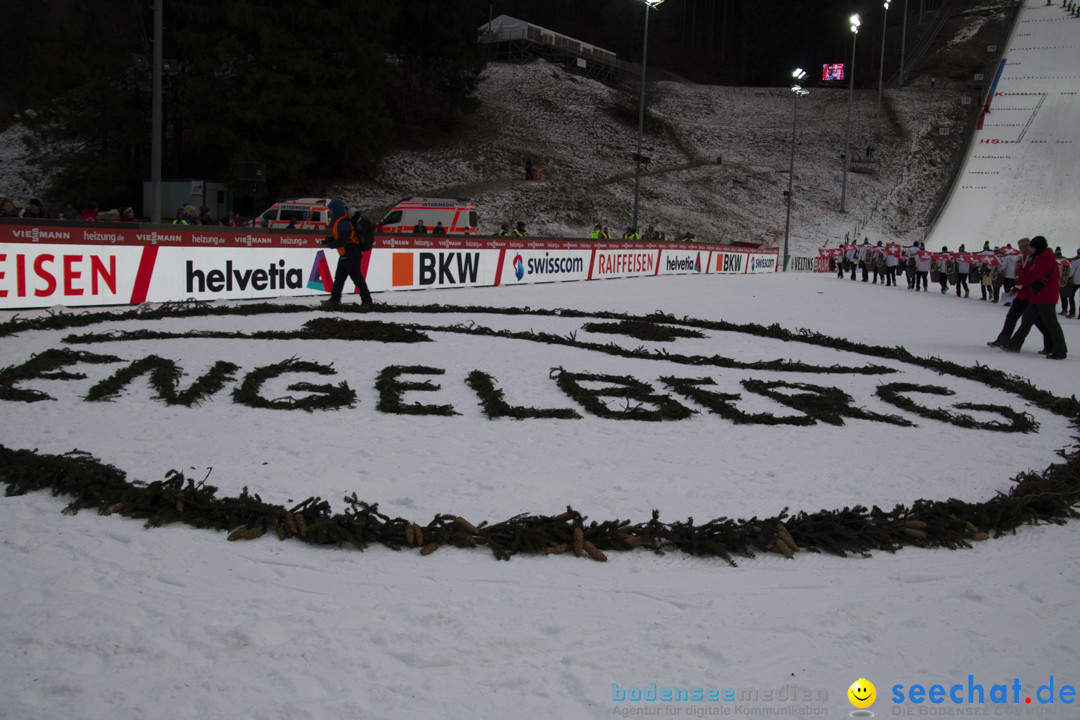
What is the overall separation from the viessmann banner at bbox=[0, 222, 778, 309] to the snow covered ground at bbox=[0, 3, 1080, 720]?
25.3 feet

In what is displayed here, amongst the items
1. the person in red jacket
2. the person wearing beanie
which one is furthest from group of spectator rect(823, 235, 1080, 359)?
the person wearing beanie

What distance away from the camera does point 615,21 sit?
10262 centimetres

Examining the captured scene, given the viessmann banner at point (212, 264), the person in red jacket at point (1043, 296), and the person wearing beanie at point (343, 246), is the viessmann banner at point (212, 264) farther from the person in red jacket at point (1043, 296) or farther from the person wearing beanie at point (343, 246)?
the person in red jacket at point (1043, 296)

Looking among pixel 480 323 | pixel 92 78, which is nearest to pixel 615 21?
pixel 92 78

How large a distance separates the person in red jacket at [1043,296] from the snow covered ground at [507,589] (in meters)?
5.97

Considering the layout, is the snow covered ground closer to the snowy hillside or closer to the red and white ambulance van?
the red and white ambulance van

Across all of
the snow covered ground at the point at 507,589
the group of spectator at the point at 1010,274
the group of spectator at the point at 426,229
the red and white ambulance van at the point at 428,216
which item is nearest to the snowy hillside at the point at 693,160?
the group of spectator at the point at 1010,274

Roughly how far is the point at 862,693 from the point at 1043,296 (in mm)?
11789

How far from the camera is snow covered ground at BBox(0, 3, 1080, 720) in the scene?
10.1 ft

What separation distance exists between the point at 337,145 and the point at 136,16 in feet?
42.3

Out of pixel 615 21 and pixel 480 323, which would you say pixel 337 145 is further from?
pixel 615 21

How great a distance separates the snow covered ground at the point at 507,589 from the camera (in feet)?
10.1

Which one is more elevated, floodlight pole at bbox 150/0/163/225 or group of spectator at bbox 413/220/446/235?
floodlight pole at bbox 150/0/163/225

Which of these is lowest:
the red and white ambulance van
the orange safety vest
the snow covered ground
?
the snow covered ground
